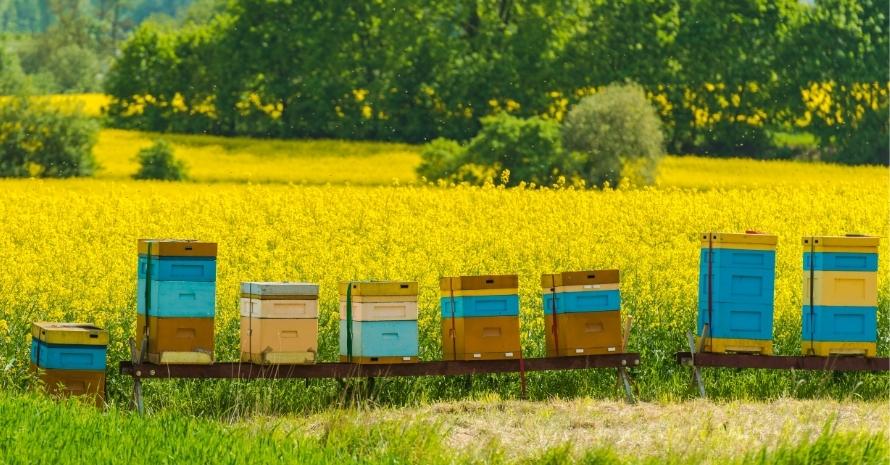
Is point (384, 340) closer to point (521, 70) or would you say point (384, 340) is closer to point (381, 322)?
point (381, 322)

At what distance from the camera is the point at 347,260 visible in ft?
61.8

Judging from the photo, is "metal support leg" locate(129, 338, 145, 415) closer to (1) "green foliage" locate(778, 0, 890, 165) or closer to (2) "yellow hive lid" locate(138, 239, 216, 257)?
(2) "yellow hive lid" locate(138, 239, 216, 257)

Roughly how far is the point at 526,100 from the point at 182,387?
44557 millimetres

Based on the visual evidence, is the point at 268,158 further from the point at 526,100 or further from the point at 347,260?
the point at 347,260

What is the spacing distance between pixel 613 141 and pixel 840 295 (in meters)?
24.6

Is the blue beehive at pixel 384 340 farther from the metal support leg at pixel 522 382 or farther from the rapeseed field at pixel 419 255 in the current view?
the metal support leg at pixel 522 382

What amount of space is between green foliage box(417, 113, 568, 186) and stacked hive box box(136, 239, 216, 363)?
24.0 m

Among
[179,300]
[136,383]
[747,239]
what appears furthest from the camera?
[747,239]

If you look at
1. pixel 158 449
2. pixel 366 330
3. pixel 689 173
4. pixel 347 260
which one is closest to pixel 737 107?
pixel 689 173

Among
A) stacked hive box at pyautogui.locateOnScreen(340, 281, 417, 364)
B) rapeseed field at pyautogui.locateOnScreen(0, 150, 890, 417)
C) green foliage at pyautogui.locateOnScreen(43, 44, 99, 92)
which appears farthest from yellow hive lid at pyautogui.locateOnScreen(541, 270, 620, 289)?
green foliage at pyautogui.locateOnScreen(43, 44, 99, 92)

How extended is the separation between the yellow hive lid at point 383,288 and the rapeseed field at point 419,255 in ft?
3.49

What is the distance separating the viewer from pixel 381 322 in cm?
1375

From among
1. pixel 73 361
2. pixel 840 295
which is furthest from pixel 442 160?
pixel 73 361

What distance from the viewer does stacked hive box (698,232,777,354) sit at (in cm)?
1431
